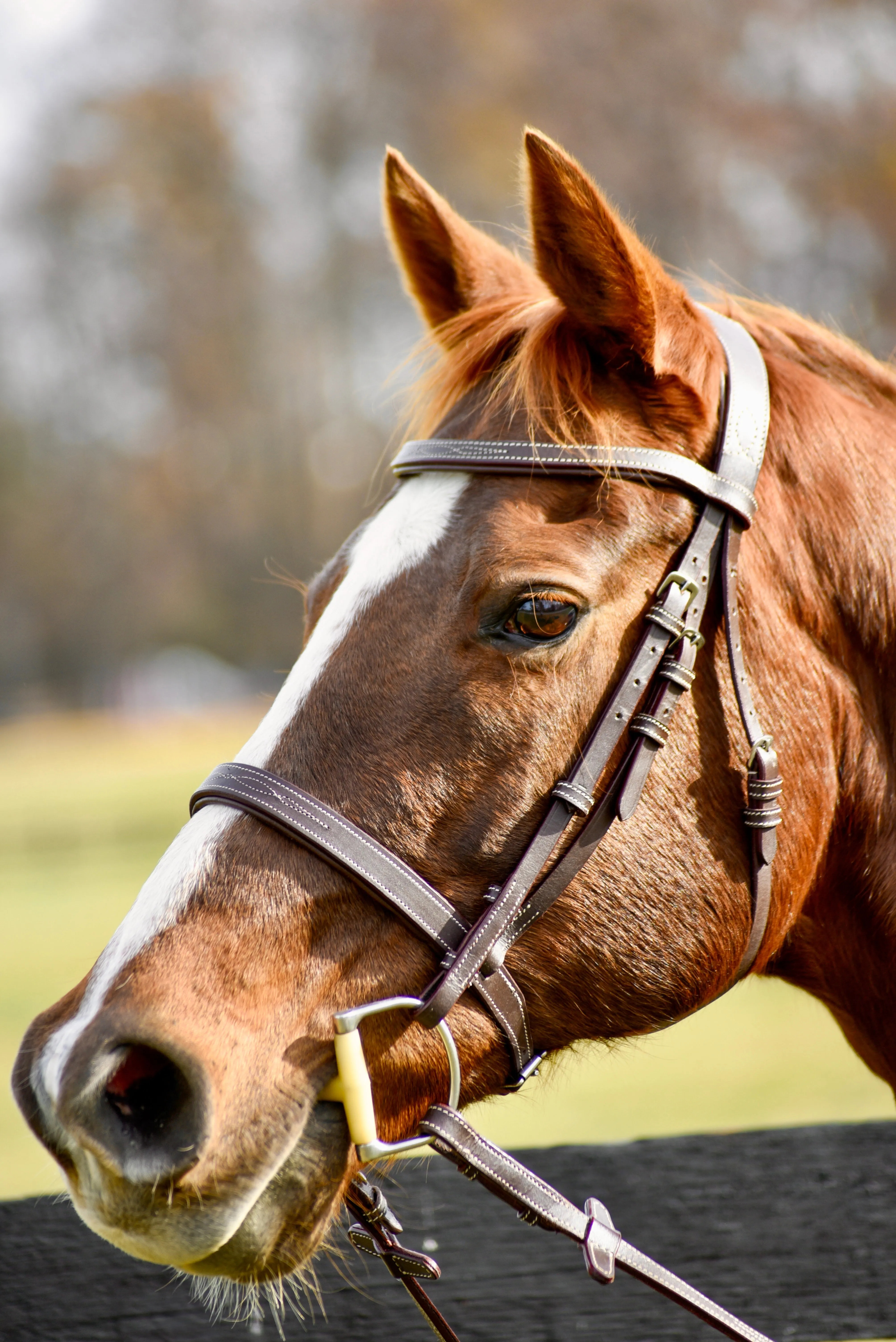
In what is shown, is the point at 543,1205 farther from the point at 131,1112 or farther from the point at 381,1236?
the point at 131,1112

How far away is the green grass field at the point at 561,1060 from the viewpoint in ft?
23.1

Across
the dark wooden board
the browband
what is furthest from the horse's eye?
the dark wooden board

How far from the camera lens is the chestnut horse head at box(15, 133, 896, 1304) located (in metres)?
1.64

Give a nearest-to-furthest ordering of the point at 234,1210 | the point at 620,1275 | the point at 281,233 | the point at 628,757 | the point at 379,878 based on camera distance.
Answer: the point at 234,1210
the point at 379,878
the point at 628,757
the point at 620,1275
the point at 281,233

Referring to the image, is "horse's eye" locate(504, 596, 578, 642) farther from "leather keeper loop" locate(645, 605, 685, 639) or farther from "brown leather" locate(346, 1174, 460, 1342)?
"brown leather" locate(346, 1174, 460, 1342)

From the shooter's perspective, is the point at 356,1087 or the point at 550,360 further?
the point at 550,360

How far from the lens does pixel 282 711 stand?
1884 millimetres

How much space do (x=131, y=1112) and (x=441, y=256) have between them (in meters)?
1.87

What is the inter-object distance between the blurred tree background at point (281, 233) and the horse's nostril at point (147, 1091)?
77.4 feet

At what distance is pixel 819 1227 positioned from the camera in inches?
94.1

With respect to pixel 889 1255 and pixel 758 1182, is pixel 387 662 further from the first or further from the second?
pixel 889 1255

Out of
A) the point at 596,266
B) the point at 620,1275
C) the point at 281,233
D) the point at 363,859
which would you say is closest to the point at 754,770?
the point at 363,859

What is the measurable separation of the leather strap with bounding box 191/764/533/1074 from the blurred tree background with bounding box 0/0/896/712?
23.2m

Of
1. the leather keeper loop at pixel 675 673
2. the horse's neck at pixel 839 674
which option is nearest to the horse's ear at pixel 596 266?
the horse's neck at pixel 839 674
